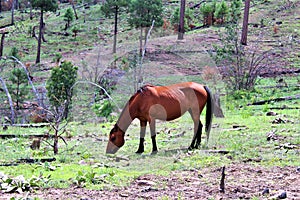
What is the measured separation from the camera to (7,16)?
53688mm

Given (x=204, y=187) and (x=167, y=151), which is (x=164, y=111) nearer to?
(x=167, y=151)

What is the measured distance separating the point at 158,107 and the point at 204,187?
2.93 m

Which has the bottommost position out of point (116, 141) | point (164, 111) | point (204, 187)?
point (116, 141)

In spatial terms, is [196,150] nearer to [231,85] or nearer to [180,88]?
[180,88]

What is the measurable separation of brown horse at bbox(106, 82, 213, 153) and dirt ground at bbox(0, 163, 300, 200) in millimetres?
2040

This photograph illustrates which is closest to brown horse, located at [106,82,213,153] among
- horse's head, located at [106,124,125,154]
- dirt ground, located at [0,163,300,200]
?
horse's head, located at [106,124,125,154]

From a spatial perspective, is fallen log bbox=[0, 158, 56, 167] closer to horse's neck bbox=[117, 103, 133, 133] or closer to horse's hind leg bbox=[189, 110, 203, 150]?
horse's neck bbox=[117, 103, 133, 133]

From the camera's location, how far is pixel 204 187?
629 centimetres

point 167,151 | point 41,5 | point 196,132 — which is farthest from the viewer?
point 41,5

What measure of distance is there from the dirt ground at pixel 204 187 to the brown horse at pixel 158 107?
2.04 m

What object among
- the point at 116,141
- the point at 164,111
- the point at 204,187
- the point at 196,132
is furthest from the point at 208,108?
the point at 204,187

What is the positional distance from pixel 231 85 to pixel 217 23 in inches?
691

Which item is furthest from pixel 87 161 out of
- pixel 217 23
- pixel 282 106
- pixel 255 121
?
pixel 217 23

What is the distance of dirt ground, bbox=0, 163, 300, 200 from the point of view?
5.92 meters
